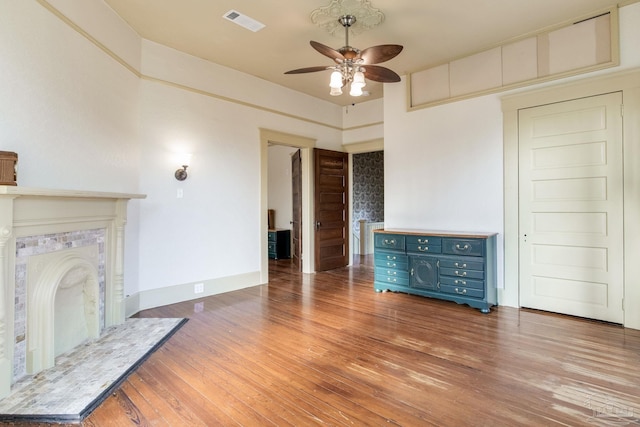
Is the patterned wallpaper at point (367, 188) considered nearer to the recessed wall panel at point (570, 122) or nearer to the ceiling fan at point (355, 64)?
the recessed wall panel at point (570, 122)

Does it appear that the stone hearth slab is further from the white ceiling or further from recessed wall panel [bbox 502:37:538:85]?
recessed wall panel [bbox 502:37:538:85]

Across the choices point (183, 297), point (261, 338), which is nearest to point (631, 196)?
point (261, 338)

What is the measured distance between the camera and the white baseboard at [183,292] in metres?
3.85

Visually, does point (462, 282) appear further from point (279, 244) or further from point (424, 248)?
point (279, 244)

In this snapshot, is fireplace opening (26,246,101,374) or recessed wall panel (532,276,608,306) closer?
fireplace opening (26,246,101,374)

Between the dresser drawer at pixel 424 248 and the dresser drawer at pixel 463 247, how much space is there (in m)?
0.08

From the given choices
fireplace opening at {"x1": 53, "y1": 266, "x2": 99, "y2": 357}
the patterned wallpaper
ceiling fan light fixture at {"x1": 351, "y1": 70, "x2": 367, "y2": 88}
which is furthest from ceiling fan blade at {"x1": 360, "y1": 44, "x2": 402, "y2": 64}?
the patterned wallpaper

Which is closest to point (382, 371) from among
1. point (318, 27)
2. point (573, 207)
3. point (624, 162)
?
point (573, 207)

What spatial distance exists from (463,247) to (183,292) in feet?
11.9

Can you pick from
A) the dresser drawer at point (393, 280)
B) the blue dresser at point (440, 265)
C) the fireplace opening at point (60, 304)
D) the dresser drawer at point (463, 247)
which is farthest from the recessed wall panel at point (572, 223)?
the fireplace opening at point (60, 304)

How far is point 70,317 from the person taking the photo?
281 cm

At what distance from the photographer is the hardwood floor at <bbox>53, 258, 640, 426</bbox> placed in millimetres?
1954

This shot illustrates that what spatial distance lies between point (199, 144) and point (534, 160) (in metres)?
4.25

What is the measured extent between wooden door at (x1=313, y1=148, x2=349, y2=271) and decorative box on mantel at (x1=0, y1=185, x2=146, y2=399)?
3359 mm
